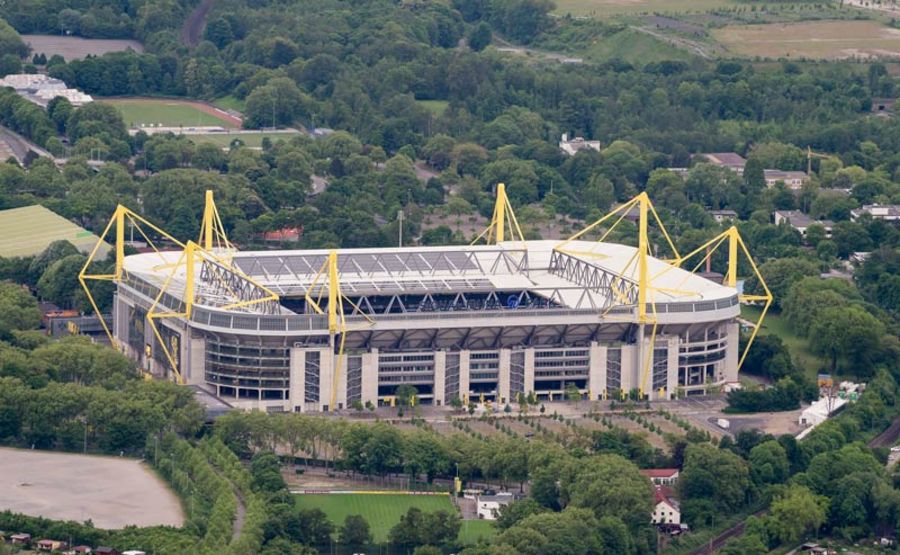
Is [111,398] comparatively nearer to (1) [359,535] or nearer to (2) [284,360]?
(2) [284,360]

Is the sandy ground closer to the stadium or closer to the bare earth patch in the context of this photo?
the stadium

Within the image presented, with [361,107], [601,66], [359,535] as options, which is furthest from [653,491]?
[601,66]

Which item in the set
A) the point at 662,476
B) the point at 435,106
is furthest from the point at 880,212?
the point at 662,476

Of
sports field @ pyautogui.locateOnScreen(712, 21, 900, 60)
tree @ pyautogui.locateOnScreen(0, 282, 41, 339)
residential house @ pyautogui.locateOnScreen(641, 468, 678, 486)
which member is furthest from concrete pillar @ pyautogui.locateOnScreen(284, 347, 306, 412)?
sports field @ pyautogui.locateOnScreen(712, 21, 900, 60)

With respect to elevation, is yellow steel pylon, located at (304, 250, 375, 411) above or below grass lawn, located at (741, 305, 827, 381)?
above

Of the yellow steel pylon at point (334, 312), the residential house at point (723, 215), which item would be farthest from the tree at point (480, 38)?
the yellow steel pylon at point (334, 312)
